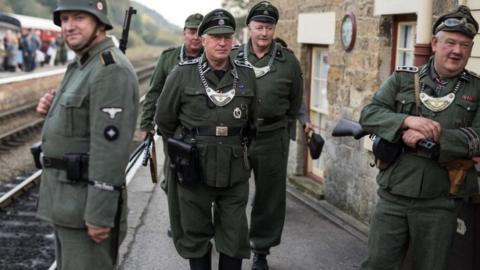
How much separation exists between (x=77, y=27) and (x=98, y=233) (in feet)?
3.80

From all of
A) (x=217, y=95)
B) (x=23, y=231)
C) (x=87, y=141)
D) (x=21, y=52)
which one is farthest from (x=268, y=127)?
(x=21, y=52)

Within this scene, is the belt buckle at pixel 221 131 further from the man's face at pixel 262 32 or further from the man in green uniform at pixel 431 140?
the man's face at pixel 262 32

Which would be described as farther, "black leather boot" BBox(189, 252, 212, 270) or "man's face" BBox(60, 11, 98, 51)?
"black leather boot" BBox(189, 252, 212, 270)

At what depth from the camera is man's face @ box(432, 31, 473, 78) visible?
14.0 ft

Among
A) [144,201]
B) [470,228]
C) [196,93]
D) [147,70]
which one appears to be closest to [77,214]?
[196,93]

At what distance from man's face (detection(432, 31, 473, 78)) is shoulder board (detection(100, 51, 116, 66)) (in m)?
2.02

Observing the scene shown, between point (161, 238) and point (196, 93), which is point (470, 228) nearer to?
point (196, 93)

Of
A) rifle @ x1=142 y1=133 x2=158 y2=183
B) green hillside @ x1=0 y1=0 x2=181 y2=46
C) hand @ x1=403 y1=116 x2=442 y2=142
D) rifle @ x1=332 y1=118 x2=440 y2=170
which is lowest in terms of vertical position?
rifle @ x1=142 y1=133 x2=158 y2=183

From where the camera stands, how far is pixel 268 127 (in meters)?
6.18

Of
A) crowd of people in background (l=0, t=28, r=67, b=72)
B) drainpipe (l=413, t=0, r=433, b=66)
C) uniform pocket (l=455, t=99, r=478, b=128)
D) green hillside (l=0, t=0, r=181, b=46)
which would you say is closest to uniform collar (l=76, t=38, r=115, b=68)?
uniform pocket (l=455, t=99, r=478, b=128)

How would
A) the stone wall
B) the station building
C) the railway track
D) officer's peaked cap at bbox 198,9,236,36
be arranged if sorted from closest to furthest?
1. officer's peaked cap at bbox 198,9,236,36
2. the station building
3. the railway track
4. the stone wall

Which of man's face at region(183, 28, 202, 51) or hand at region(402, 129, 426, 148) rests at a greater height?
man's face at region(183, 28, 202, 51)

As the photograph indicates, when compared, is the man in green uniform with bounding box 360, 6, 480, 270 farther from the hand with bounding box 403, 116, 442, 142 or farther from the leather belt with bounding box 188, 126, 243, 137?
the leather belt with bounding box 188, 126, 243, 137

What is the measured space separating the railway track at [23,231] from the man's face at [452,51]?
13.4 feet
